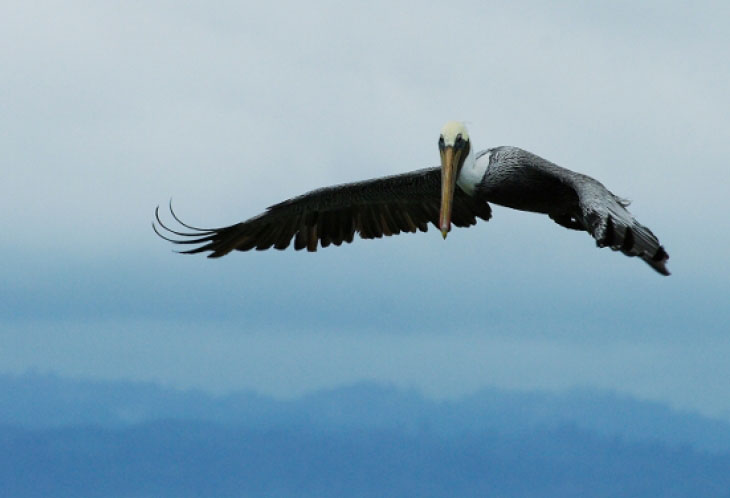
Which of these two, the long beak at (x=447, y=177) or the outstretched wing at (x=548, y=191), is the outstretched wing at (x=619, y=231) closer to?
the outstretched wing at (x=548, y=191)

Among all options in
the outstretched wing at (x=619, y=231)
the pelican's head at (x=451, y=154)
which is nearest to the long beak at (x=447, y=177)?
the pelican's head at (x=451, y=154)

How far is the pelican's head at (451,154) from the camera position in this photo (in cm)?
1245

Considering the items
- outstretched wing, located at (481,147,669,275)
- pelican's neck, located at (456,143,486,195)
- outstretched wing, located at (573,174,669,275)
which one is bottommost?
outstretched wing, located at (573,174,669,275)

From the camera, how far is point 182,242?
13.6m

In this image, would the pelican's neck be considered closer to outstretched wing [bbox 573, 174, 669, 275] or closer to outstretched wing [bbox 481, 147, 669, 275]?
outstretched wing [bbox 481, 147, 669, 275]

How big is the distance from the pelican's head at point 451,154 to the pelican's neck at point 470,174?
52 mm

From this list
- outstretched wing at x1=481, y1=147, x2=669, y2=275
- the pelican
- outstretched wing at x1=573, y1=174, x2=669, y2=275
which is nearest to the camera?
outstretched wing at x1=573, y1=174, x2=669, y2=275

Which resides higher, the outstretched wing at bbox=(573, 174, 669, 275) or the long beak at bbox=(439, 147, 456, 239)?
the long beak at bbox=(439, 147, 456, 239)

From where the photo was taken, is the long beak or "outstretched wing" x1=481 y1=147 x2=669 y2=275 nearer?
"outstretched wing" x1=481 y1=147 x2=669 y2=275

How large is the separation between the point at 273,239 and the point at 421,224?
177cm

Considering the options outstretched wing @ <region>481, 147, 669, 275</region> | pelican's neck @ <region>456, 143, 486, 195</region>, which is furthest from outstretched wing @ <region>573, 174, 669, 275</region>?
pelican's neck @ <region>456, 143, 486, 195</region>

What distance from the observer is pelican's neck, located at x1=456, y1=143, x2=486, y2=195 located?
12.5 meters

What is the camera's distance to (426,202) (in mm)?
14031

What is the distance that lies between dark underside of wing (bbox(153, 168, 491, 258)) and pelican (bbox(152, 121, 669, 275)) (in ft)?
0.04
